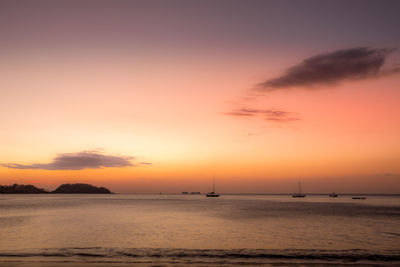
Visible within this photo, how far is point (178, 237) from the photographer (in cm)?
4275

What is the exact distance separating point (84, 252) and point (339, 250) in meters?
27.9

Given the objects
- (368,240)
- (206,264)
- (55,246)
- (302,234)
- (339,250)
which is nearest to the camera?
(206,264)

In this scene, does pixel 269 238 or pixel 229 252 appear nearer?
pixel 229 252

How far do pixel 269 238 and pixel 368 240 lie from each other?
42.8 ft

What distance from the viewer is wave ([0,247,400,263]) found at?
2891 cm

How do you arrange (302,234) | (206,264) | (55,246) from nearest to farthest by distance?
(206,264) < (55,246) < (302,234)

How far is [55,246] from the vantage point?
3594cm

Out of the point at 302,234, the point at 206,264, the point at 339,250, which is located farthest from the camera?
the point at 302,234

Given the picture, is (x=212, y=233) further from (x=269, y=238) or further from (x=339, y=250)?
(x=339, y=250)

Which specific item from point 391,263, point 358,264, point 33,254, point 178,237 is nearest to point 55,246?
point 33,254

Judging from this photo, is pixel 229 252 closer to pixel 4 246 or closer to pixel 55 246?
pixel 55 246

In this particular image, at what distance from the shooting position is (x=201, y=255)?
102 feet

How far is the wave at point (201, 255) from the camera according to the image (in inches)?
1138

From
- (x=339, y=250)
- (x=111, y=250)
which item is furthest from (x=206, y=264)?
(x=339, y=250)
